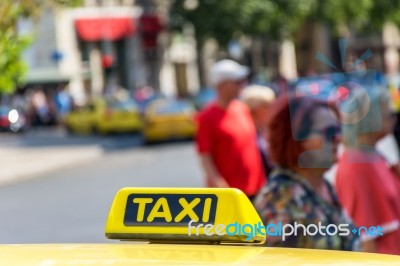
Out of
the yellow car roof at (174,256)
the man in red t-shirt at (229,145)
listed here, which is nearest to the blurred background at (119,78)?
the man in red t-shirt at (229,145)

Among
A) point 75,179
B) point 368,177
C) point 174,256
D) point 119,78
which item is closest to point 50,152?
point 75,179

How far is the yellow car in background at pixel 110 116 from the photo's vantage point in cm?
4144

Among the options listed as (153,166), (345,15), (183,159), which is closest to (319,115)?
(153,166)

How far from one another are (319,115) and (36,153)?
29.0 m

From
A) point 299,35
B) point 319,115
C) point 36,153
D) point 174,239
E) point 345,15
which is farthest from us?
point 299,35

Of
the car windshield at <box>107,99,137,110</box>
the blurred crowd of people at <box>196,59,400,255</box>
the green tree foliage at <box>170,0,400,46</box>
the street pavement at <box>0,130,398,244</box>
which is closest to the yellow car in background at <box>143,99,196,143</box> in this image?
the street pavement at <box>0,130,398,244</box>

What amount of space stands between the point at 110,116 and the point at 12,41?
2539 cm

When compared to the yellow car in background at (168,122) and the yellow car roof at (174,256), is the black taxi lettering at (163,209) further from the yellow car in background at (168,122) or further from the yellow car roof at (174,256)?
the yellow car in background at (168,122)

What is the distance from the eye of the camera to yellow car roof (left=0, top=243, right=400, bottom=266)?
2.82 metres

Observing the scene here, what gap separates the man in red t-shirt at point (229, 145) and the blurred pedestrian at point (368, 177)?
2815mm

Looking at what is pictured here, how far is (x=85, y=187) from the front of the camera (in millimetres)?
22031

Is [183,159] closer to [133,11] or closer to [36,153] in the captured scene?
[36,153]

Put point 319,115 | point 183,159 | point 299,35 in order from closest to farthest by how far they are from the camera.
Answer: point 319,115 → point 183,159 → point 299,35

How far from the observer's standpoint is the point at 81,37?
219ft
